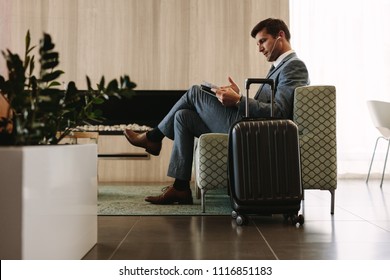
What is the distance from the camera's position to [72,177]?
125 centimetres

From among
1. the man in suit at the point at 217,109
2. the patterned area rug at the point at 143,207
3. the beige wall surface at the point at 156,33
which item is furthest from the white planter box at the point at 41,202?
→ the beige wall surface at the point at 156,33

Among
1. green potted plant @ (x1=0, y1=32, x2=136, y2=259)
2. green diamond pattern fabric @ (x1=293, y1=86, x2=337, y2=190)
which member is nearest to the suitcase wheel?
green diamond pattern fabric @ (x1=293, y1=86, x2=337, y2=190)

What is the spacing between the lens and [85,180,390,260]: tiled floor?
142cm

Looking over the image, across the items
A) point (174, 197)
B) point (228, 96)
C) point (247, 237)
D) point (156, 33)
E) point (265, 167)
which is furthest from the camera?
point (156, 33)

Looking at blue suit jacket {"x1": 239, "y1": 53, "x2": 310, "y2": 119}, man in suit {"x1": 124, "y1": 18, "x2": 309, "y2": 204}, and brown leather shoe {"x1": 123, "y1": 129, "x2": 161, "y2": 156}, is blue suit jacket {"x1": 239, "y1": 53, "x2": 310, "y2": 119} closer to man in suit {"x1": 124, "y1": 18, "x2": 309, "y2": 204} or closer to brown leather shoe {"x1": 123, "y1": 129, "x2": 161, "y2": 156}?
man in suit {"x1": 124, "y1": 18, "x2": 309, "y2": 204}

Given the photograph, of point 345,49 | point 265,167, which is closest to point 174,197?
point 265,167

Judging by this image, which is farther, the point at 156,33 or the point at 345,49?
the point at 345,49

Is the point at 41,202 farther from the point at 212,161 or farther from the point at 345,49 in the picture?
the point at 345,49

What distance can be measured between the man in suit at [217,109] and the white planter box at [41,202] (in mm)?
1124

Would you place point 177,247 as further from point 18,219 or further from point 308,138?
point 308,138

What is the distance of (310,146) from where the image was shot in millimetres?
2299

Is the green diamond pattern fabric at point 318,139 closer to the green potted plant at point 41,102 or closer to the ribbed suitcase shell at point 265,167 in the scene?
the ribbed suitcase shell at point 265,167

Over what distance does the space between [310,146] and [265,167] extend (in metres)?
0.49
